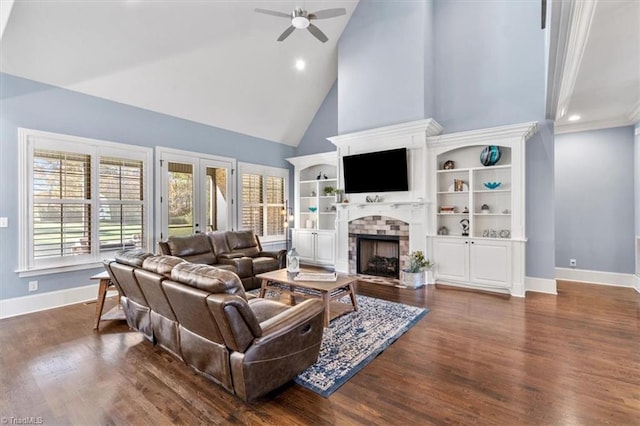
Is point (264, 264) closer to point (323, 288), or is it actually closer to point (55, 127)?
point (323, 288)

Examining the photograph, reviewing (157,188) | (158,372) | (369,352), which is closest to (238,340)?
(158,372)

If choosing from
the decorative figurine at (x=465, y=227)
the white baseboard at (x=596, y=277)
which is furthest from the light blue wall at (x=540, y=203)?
the white baseboard at (x=596, y=277)

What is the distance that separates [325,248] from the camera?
7230mm

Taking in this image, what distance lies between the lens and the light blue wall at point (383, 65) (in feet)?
18.4

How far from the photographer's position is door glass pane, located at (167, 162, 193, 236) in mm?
5840

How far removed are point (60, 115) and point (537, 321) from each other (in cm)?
710

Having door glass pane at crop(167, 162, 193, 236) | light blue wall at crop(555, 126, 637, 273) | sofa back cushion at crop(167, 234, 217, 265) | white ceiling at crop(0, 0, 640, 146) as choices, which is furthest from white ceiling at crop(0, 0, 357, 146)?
light blue wall at crop(555, 126, 637, 273)

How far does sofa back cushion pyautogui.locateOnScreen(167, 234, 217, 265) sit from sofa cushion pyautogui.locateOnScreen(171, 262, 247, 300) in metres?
2.78

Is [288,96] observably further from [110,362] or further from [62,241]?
[110,362]

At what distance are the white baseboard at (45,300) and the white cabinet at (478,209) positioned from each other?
573cm

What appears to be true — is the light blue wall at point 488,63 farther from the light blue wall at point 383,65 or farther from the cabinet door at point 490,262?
the cabinet door at point 490,262

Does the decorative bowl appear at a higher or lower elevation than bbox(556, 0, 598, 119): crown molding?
lower

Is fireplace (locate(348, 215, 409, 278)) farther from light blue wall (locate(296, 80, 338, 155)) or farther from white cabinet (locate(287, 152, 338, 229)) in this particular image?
light blue wall (locate(296, 80, 338, 155))

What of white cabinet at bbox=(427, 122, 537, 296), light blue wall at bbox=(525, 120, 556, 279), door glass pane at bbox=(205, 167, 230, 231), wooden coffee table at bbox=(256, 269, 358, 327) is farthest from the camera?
door glass pane at bbox=(205, 167, 230, 231)
